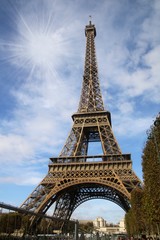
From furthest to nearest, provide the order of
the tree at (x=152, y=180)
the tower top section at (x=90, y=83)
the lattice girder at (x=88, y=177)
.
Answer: the tower top section at (x=90, y=83), the lattice girder at (x=88, y=177), the tree at (x=152, y=180)

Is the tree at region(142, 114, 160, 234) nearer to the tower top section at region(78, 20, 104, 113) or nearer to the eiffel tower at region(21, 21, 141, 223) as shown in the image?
the eiffel tower at region(21, 21, 141, 223)

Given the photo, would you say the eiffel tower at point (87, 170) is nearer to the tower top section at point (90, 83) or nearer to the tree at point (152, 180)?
the tower top section at point (90, 83)

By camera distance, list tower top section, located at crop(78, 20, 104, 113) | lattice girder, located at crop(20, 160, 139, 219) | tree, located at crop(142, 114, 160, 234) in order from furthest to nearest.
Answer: tower top section, located at crop(78, 20, 104, 113)
lattice girder, located at crop(20, 160, 139, 219)
tree, located at crop(142, 114, 160, 234)

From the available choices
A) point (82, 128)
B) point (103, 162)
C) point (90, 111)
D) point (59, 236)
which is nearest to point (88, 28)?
point (90, 111)

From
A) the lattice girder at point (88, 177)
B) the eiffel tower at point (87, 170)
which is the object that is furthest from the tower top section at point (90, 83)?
the lattice girder at point (88, 177)

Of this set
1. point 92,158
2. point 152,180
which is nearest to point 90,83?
point 92,158

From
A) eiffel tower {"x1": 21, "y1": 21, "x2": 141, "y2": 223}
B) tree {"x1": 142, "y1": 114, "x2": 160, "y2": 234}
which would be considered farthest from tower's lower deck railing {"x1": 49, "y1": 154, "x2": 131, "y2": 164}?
tree {"x1": 142, "y1": 114, "x2": 160, "y2": 234}

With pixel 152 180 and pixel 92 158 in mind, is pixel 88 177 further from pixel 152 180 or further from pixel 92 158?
pixel 152 180
